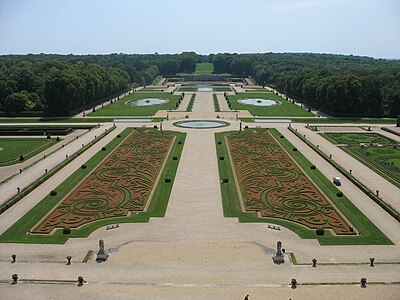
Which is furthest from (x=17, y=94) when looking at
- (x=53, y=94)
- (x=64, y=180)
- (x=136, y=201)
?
(x=136, y=201)

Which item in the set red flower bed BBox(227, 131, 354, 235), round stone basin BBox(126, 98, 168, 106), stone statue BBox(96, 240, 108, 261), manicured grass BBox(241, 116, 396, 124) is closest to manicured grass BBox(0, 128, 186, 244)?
stone statue BBox(96, 240, 108, 261)

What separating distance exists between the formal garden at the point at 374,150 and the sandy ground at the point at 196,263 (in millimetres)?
11427

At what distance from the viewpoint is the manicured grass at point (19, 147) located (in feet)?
168

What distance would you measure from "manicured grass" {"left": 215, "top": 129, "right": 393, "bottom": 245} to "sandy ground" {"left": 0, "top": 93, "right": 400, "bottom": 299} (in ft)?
2.37

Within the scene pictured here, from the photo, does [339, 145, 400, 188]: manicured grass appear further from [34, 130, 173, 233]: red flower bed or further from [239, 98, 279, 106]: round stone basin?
[239, 98, 279, 106]: round stone basin

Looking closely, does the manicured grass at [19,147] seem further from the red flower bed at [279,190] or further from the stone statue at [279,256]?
the stone statue at [279,256]

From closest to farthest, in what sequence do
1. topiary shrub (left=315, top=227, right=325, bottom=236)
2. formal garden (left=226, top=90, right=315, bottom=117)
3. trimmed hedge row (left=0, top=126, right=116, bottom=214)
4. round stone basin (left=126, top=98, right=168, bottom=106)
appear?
topiary shrub (left=315, top=227, right=325, bottom=236)
trimmed hedge row (left=0, top=126, right=116, bottom=214)
formal garden (left=226, top=90, right=315, bottom=117)
round stone basin (left=126, top=98, right=168, bottom=106)

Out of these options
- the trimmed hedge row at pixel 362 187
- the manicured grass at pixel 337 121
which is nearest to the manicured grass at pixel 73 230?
the trimmed hedge row at pixel 362 187

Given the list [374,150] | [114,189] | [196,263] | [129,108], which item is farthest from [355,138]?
[129,108]

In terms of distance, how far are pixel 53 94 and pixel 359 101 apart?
5901cm

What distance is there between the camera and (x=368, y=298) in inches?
861

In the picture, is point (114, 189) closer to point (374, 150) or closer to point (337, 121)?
point (374, 150)

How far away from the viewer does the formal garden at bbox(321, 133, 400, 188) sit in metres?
45.5

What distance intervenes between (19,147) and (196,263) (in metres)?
40.2
